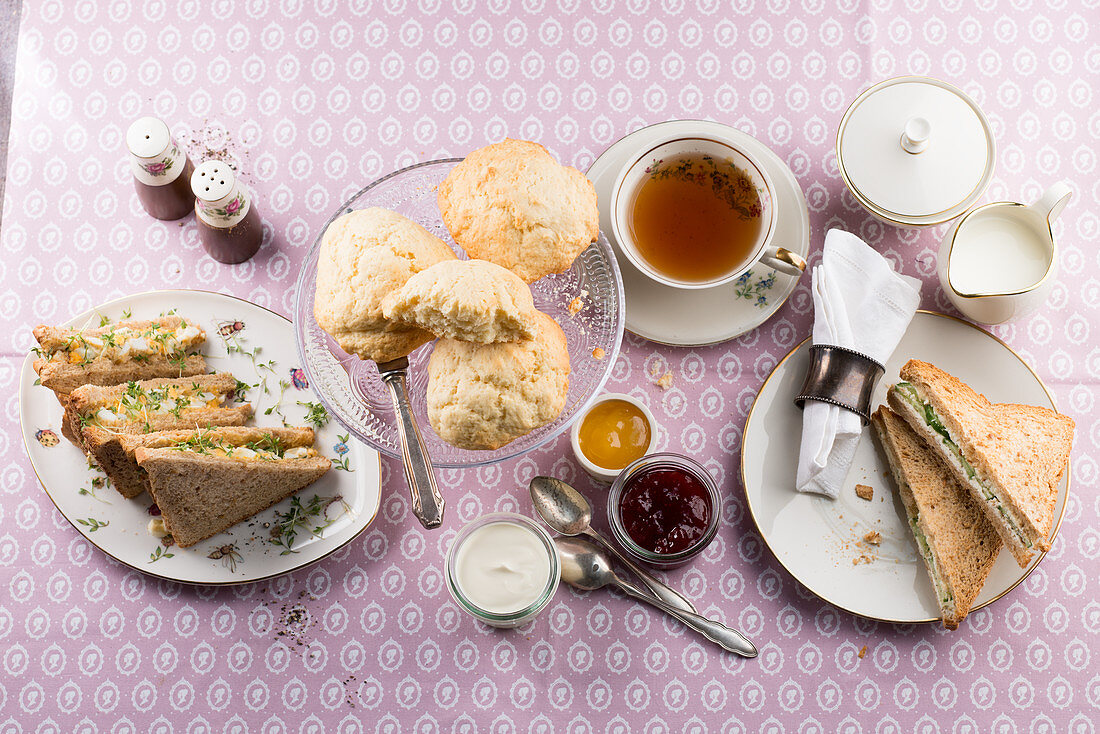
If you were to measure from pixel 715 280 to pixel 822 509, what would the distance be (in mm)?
759

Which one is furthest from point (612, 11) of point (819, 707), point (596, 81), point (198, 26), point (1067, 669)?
point (1067, 669)

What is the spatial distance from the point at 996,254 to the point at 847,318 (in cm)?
52

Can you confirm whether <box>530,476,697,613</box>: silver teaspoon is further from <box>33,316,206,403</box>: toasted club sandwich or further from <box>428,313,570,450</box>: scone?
<box>33,316,206,403</box>: toasted club sandwich

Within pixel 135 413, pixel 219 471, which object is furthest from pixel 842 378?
pixel 135 413

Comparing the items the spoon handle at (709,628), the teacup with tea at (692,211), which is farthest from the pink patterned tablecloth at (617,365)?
the teacup with tea at (692,211)

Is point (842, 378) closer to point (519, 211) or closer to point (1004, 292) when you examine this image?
point (1004, 292)

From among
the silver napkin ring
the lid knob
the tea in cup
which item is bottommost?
the silver napkin ring

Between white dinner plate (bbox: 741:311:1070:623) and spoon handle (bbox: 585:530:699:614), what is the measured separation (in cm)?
31

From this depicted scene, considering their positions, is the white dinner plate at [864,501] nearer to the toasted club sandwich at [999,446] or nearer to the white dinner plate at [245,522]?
the toasted club sandwich at [999,446]

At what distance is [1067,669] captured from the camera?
2.39m

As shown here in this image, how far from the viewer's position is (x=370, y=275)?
1815 mm

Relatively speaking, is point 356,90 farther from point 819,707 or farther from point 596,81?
point 819,707

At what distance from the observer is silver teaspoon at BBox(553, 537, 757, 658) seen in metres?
2.34

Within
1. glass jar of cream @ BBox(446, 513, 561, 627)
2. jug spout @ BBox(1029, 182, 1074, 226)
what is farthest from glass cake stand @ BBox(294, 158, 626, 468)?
jug spout @ BBox(1029, 182, 1074, 226)
